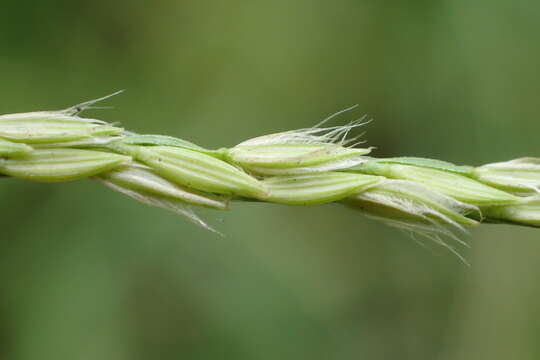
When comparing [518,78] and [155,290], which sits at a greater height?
[518,78]

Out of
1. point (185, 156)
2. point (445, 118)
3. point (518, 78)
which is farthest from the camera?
point (445, 118)

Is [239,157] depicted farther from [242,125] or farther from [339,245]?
[339,245]

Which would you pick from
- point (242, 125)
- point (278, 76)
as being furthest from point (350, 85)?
point (242, 125)

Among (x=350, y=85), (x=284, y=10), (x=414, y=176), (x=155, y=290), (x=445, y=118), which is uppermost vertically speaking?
(x=284, y=10)

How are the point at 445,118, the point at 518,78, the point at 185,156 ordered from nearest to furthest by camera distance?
the point at 185,156 → the point at 518,78 → the point at 445,118

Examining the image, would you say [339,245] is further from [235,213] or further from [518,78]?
[518,78]

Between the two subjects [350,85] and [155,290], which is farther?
[350,85]
